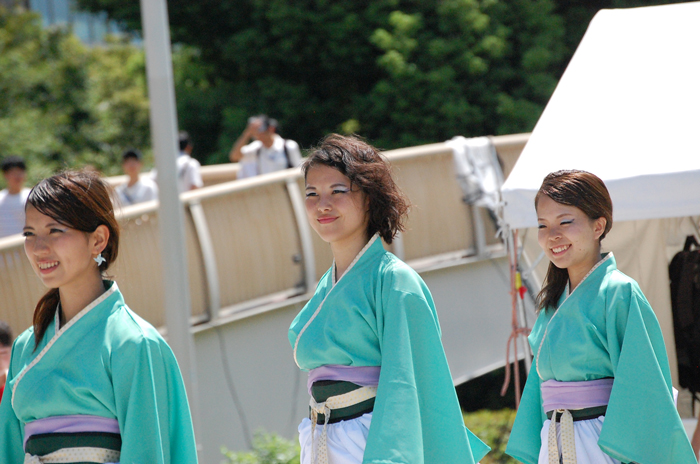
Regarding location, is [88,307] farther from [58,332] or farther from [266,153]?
[266,153]

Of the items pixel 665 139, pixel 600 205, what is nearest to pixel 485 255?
pixel 665 139

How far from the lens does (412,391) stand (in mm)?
2359

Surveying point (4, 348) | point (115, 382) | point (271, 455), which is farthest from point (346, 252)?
point (271, 455)

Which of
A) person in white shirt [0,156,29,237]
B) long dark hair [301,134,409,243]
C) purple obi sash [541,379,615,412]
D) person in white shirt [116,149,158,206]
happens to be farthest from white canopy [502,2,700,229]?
person in white shirt [116,149,158,206]

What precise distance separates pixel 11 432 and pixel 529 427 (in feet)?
5.34

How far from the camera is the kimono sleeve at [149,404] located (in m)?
2.14

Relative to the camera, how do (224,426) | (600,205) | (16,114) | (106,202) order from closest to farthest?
(106,202) < (600,205) < (224,426) < (16,114)

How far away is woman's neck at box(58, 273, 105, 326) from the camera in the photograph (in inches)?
93.1

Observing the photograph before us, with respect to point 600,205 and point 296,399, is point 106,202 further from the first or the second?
point 296,399

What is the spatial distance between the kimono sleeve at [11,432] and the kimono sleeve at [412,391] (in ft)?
3.23

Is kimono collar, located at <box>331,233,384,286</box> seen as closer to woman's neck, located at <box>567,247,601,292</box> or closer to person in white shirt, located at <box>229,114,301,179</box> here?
woman's neck, located at <box>567,247,601,292</box>

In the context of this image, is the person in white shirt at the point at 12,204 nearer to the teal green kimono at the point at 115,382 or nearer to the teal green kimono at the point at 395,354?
the teal green kimono at the point at 115,382

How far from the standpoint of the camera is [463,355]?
809 centimetres

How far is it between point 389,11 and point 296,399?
864 centimetres
